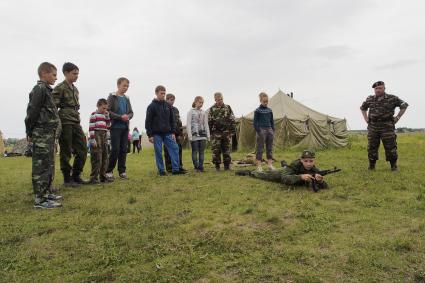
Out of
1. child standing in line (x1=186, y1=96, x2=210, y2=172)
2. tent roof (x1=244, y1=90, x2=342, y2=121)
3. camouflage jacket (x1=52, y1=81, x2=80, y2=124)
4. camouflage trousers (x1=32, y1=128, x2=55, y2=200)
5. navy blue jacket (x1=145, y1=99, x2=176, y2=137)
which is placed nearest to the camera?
camouflage trousers (x1=32, y1=128, x2=55, y2=200)

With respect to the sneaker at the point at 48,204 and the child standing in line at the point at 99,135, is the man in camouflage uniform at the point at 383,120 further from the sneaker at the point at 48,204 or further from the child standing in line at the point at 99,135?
the sneaker at the point at 48,204

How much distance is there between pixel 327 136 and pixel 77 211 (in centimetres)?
1654

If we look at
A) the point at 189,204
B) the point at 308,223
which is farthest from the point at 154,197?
the point at 308,223

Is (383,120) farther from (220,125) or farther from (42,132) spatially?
(42,132)

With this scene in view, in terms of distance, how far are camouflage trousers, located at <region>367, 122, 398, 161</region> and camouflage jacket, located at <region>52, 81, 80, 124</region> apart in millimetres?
6307

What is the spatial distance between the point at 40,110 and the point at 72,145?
4.88 ft

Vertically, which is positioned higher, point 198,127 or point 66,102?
point 66,102

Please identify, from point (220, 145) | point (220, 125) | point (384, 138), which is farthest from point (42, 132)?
point (384, 138)

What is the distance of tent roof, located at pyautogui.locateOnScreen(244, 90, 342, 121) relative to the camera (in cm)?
1911

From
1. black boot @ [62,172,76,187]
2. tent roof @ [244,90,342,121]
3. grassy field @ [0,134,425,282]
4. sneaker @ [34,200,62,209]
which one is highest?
tent roof @ [244,90,342,121]

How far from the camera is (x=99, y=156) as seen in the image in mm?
6836

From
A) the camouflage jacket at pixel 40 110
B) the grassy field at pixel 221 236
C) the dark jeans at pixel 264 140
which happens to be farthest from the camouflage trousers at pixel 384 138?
the camouflage jacket at pixel 40 110

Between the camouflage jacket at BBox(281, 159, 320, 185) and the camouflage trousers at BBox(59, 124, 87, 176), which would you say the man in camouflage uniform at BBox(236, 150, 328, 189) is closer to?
the camouflage jacket at BBox(281, 159, 320, 185)

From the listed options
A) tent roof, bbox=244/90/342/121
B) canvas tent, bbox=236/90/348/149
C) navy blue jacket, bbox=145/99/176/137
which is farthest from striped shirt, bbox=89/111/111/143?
tent roof, bbox=244/90/342/121
